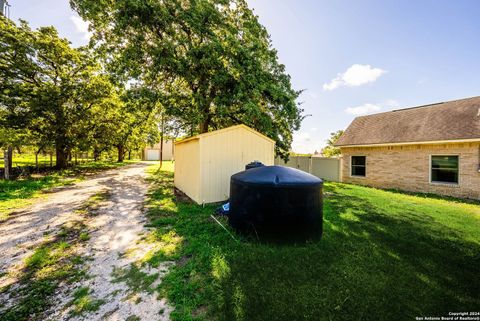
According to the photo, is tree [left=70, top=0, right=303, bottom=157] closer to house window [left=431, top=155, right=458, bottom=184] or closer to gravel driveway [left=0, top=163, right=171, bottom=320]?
gravel driveway [left=0, top=163, right=171, bottom=320]

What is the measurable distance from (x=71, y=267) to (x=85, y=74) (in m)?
16.6

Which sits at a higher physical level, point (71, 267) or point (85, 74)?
point (85, 74)

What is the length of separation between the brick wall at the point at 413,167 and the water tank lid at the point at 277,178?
1052cm

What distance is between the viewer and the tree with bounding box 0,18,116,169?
42.9 feet

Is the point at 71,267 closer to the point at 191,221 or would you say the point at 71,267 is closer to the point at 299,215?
the point at 191,221

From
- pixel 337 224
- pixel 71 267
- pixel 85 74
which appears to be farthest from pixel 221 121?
pixel 85 74

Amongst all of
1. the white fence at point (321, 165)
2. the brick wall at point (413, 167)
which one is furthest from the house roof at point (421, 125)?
the white fence at point (321, 165)

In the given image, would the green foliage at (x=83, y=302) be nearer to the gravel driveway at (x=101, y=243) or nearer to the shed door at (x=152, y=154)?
the gravel driveway at (x=101, y=243)

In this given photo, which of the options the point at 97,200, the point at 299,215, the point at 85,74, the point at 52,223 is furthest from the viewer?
the point at 85,74

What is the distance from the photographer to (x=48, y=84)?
1383 cm

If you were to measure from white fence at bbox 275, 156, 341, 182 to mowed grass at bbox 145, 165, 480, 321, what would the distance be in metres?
9.49

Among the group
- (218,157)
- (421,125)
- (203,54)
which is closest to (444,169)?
(421,125)

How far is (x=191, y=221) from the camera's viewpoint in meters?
6.18

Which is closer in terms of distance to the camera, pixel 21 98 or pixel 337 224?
pixel 337 224
